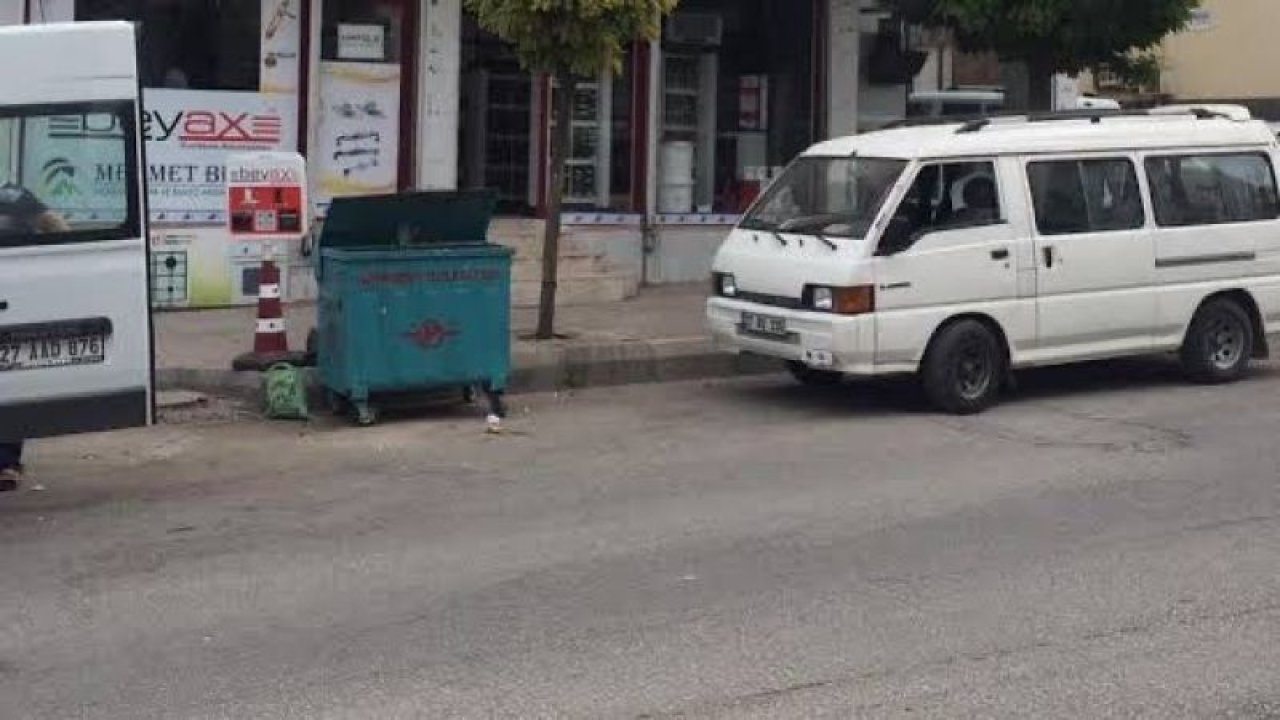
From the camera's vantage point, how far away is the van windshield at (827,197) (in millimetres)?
10914

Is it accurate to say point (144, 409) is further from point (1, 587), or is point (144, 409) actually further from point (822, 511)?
point (822, 511)

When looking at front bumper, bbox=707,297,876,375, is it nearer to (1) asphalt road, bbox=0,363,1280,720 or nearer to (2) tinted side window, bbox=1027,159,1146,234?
(1) asphalt road, bbox=0,363,1280,720

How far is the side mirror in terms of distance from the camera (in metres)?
10.7

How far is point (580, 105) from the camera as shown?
1677 centimetres

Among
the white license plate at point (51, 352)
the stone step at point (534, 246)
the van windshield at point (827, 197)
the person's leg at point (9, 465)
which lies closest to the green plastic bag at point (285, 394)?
the person's leg at point (9, 465)

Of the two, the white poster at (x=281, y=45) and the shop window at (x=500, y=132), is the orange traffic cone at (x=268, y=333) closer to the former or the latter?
the white poster at (x=281, y=45)

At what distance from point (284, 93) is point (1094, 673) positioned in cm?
1076

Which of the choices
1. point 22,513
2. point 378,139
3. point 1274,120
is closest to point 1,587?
point 22,513

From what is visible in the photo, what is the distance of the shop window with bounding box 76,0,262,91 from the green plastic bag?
14.3 ft

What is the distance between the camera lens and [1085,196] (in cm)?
1145

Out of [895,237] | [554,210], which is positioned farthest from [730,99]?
[895,237]

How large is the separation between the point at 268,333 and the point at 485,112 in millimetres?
5444

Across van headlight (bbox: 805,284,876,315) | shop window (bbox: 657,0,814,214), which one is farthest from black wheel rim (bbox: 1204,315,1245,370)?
shop window (bbox: 657,0,814,214)

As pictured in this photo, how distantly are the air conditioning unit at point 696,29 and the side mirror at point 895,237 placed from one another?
6899mm
